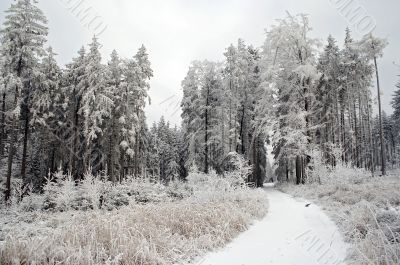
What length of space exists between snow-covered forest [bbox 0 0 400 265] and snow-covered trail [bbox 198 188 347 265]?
369 millimetres

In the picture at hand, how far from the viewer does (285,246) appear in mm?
6730

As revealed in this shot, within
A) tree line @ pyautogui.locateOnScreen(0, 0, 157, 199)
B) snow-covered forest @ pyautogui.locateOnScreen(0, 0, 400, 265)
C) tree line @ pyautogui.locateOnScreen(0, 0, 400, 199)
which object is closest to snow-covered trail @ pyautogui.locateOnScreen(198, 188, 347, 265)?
snow-covered forest @ pyautogui.locateOnScreen(0, 0, 400, 265)

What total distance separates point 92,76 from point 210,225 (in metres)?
22.9

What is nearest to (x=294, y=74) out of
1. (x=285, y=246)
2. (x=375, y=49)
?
(x=375, y=49)

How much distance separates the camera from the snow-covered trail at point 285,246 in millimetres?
5742

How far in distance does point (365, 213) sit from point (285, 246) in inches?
91.6

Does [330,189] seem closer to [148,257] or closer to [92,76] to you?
[148,257]

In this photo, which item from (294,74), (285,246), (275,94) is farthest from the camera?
(275,94)

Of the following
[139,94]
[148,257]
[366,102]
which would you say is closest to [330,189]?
[148,257]

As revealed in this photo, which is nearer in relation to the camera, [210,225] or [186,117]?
[210,225]

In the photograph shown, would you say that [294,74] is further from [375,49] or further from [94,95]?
[94,95]

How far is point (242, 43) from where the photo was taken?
1254 inches

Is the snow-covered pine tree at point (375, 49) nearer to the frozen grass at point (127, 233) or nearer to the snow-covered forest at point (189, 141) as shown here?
the snow-covered forest at point (189, 141)

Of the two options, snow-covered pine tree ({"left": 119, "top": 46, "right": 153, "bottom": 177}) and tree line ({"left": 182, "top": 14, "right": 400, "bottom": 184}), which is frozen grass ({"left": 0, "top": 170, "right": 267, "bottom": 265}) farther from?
snow-covered pine tree ({"left": 119, "top": 46, "right": 153, "bottom": 177})
